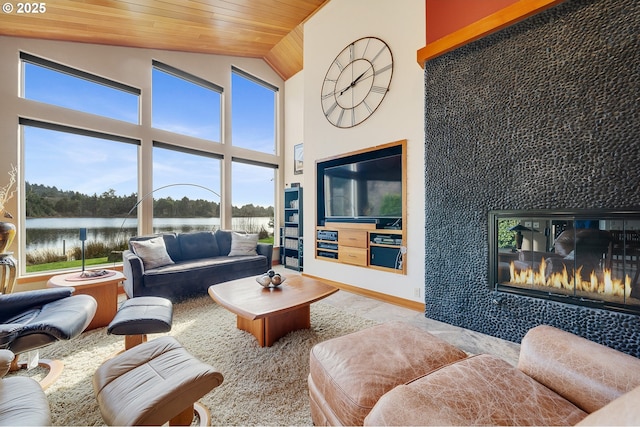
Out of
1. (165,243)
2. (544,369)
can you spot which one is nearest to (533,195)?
(544,369)

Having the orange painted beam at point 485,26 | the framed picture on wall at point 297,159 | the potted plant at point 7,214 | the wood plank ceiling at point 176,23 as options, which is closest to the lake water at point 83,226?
the potted plant at point 7,214

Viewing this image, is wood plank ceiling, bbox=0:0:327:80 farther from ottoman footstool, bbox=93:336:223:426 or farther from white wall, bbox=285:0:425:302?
ottoman footstool, bbox=93:336:223:426

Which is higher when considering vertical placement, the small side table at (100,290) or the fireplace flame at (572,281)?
the fireplace flame at (572,281)

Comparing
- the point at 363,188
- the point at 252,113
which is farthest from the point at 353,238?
the point at 252,113

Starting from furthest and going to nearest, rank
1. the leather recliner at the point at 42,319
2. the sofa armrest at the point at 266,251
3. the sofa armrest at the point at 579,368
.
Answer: the sofa armrest at the point at 266,251 → the leather recliner at the point at 42,319 → the sofa armrest at the point at 579,368

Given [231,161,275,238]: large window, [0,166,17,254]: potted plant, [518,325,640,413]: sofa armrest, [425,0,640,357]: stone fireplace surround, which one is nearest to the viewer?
[518,325,640,413]: sofa armrest

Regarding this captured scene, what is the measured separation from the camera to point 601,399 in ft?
2.86

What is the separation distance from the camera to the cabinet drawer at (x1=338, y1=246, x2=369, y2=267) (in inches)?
134

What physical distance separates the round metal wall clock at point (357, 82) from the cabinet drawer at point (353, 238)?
1.48 m

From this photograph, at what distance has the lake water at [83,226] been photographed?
124 inches

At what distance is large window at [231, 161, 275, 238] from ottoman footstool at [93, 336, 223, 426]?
3.83 meters

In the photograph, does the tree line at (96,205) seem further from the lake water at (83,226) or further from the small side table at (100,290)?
the small side table at (100,290)

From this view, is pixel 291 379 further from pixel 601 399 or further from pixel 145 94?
pixel 145 94

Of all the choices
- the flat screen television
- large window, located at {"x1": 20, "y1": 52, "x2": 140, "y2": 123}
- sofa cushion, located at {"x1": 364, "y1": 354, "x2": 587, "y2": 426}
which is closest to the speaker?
the flat screen television
